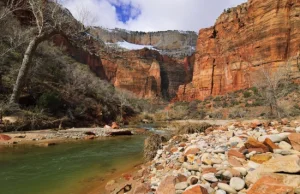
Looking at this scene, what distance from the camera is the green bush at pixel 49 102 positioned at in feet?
60.8

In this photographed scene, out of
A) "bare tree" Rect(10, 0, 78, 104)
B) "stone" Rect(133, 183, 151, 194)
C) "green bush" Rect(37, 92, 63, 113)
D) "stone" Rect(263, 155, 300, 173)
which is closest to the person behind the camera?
"stone" Rect(263, 155, 300, 173)

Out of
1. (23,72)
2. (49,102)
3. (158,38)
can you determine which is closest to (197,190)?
(23,72)

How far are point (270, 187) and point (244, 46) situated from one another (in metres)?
64.3

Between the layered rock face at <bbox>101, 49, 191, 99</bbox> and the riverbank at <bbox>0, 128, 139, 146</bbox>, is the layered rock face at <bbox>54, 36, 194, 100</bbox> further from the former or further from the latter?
the riverbank at <bbox>0, 128, 139, 146</bbox>

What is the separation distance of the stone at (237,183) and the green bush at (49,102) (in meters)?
17.4

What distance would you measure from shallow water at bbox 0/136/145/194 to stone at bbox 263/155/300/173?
12.9 ft

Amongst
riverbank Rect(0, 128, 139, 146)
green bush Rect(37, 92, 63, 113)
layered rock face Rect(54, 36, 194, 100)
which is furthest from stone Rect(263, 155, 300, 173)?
layered rock face Rect(54, 36, 194, 100)

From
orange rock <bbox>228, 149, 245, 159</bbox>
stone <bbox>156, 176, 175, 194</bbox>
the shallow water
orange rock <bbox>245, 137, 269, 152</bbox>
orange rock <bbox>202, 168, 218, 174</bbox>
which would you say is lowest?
the shallow water

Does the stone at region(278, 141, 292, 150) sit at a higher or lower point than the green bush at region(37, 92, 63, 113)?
lower

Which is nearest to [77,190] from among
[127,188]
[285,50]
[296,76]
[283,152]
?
[127,188]

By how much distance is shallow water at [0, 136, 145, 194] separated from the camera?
217 inches

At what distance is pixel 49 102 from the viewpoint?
62.0ft

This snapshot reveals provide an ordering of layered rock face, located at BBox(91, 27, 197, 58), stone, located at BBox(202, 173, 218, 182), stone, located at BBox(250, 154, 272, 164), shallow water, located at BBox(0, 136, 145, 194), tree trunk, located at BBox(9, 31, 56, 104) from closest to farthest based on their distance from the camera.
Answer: stone, located at BBox(202, 173, 218, 182) → stone, located at BBox(250, 154, 272, 164) → shallow water, located at BBox(0, 136, 145, 194) → tree trunk, located at BBox(9, 31, 56, 104) → layered rock face, located at BBox(91, 27, 197, 58)

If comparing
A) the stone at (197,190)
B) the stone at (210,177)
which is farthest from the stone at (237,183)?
the stone at (197,190)
